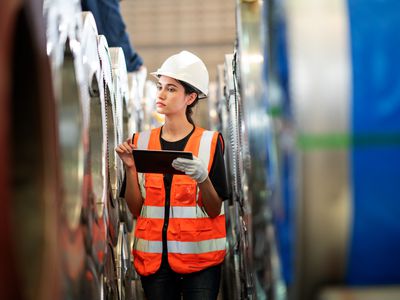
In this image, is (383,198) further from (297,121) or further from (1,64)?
(1,64)

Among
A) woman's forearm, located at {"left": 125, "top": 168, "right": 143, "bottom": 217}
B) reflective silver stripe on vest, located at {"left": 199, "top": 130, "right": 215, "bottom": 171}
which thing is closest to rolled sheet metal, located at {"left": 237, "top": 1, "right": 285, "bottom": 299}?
Result: reflective silver stripe on vest, located at {"left": 199, "top": 130, "right": 215, "bottom": 171}

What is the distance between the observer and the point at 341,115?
1.42 meters

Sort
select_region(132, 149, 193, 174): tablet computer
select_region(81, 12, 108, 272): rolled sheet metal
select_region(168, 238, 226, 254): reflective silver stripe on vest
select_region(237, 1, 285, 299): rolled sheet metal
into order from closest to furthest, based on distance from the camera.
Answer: select_region(237, 1, 285, 299): rolled sheet metal, select_region(81, 12, 108, 272): rolled sheet metal, select_region(132, 149, 193, 174): tablet computer, select_region(168, 238, 226, 254): reflective silver stripe on vest

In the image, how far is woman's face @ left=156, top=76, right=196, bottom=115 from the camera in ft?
9.20

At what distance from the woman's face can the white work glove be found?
1.24 ft

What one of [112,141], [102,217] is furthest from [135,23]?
[102,217]

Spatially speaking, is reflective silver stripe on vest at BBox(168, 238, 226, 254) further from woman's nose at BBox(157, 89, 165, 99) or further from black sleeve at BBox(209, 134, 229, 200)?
woman's nose at BBox(157, 89, 165, 99)

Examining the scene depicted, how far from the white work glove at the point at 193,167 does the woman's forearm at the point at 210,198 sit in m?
0.05

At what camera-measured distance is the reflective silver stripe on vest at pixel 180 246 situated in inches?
102

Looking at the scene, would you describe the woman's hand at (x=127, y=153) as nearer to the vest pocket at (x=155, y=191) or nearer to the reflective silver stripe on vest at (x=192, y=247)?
the vest pocket at (x=155, y=191)

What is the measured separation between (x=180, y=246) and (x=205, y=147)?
447 millimetres

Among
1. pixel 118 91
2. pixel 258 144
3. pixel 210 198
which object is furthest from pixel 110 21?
pixel 258 144

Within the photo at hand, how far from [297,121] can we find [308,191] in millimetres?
162

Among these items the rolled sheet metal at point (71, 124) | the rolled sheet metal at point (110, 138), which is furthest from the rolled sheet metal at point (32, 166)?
the rolled sheet metal at point (110, 138)
